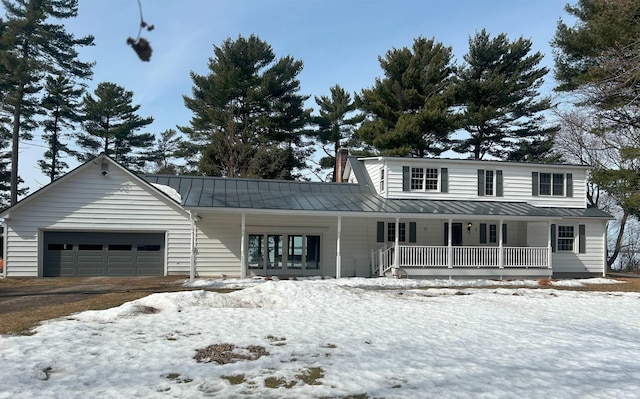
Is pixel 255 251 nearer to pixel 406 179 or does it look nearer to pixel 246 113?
pixel 406 179

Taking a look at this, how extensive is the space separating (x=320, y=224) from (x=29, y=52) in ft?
83.0

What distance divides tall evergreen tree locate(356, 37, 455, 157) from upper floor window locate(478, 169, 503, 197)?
10248 millimetres

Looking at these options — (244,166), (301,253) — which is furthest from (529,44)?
(301,253)

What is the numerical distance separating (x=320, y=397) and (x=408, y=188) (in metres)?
16.2

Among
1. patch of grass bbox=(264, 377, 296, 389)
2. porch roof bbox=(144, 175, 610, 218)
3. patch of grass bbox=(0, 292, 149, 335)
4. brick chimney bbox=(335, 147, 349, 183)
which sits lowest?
patch of grass bbox=(0, 292, 149, 335)

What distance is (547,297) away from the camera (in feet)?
45.3

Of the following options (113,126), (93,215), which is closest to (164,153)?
(113,126)

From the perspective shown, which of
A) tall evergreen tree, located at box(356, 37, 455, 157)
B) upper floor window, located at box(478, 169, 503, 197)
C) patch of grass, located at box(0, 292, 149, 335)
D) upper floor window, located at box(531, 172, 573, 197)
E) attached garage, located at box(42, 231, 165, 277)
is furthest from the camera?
tall evergreen tree, located at box(356, 37, 455, 157)

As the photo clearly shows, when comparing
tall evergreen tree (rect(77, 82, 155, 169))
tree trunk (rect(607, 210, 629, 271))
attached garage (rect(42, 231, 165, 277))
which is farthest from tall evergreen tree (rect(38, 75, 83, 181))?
tree trunk (rect(607, 210, 629, 271))

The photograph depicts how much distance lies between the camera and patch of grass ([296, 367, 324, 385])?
5488mm

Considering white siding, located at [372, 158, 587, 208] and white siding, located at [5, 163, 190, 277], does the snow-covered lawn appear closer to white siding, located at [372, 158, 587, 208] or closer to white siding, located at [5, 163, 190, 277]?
white siding, located at [5, 163, 190, 277]

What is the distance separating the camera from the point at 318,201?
18844 mm

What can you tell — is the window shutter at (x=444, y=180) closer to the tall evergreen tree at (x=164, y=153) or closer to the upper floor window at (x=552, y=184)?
the upper floor window at (x=552, y=184)

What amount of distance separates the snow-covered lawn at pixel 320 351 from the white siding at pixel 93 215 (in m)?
7.88
